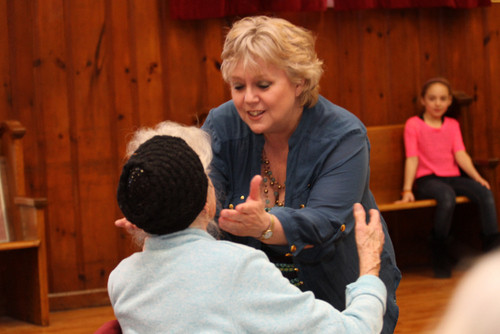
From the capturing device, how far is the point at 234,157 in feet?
7.55

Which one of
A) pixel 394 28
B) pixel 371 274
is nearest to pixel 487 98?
pixel 394 28

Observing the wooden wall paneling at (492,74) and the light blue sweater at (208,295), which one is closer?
the light blue sweater at (208,295)

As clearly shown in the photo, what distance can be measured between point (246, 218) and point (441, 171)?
3760 millimetres

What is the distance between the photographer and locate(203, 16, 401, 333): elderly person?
2.08 metres

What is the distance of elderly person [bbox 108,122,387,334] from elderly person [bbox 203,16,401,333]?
55 centimetres

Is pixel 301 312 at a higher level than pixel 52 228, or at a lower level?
higher

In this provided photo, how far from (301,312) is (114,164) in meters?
3.45

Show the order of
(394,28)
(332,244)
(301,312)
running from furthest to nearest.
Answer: (394,28)
(332,244)
(301,312)

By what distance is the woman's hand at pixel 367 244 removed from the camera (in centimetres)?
162

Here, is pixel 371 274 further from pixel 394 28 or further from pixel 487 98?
pixel 487 98

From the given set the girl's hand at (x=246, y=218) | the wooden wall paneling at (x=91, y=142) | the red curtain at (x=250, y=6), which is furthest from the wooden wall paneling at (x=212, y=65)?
the girl's hand at (x=246, y=218)

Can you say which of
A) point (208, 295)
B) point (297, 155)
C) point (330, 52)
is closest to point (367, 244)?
point (208, 295)

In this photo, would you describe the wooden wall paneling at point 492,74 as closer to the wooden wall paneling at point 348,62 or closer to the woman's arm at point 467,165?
the woman's arm at point 467,165

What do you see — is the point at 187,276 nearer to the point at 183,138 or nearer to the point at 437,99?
the point at 183,138
